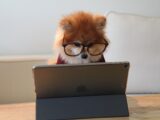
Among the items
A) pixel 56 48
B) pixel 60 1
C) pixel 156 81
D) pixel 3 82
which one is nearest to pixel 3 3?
pixel 60 1

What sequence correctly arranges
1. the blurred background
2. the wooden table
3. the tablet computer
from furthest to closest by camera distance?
the blurred background < the wooden table < the tablet computer

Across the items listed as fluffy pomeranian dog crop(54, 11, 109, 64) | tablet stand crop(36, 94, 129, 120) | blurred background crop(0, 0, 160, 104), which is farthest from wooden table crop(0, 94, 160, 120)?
blurred background crop(0, 0, 160, 104)

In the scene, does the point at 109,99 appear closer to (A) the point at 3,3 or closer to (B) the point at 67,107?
(B) the point at 67,107

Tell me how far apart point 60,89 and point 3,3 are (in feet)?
3.52

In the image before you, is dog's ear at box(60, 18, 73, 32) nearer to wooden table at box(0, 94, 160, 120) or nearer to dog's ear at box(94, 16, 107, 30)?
dog's ear at box(94, 16, 107, 30)

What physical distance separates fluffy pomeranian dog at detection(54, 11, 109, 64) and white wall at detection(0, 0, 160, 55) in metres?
0.84

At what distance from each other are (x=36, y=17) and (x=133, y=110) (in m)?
1.06

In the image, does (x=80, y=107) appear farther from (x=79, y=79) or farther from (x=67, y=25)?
(x=67, y=25)

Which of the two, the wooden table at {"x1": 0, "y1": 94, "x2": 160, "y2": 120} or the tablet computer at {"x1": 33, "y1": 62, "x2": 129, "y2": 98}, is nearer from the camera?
the tablet computer at {"x1": 33, "y1": 62, "x2": 129, "y2": 98}

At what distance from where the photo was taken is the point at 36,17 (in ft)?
6.47

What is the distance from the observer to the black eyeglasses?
1.11 m

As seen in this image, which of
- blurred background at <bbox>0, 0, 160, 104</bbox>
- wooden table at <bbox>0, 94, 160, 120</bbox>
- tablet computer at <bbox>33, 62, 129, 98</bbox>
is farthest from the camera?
blurred background at <bbox>0, 0, 160, 104</bbox>

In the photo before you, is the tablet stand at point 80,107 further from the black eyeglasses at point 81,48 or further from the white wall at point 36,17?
the white wall at point 36,17

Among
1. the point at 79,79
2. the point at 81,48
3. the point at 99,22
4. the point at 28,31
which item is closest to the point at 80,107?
the point at 79,79
